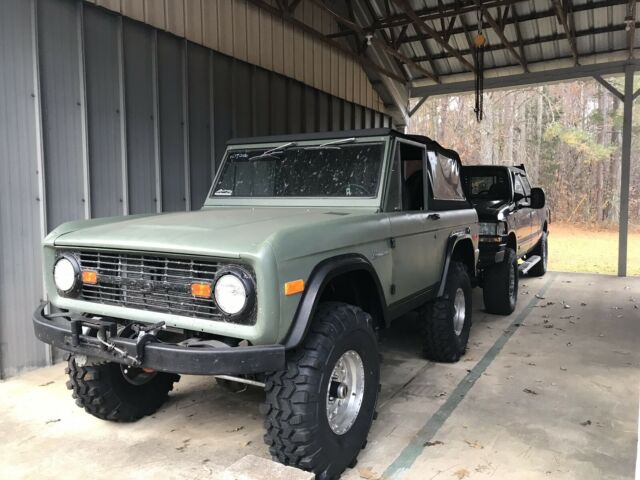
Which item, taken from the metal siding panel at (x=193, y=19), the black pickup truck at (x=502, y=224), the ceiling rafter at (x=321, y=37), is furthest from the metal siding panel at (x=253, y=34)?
the black pickup truck at (x=502, y=224)

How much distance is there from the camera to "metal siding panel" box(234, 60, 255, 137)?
7.39 meters

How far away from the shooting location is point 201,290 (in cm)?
256

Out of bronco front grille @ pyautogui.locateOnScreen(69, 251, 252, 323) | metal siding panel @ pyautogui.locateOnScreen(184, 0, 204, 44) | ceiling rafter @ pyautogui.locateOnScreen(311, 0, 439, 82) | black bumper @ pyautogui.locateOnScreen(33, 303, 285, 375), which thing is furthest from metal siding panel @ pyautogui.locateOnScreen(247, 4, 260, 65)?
black bumper @ pyautogui.locateOnScreen(33, 303, 285, 375)

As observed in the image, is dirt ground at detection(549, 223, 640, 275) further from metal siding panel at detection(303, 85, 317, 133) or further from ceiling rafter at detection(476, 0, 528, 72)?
metal siding panel at detection(303, 85, 317, 133)

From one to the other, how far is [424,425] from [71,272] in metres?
2.54

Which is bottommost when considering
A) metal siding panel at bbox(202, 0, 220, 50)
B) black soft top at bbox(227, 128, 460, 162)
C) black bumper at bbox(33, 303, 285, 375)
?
black bumper at bbox(33, 303, 285, 375)

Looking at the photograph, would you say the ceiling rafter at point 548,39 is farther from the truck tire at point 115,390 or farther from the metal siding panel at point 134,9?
the truck tire at point 115,390

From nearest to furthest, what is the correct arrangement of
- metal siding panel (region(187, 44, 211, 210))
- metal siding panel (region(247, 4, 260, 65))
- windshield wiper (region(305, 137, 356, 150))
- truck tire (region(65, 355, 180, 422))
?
1. truck tire (region(65, 355, 180, 422))
2. windshield wiper (region(305, 137, 356, 150))
3. metal siding panel (region(187, 44, 211, 210))
4. metal siding panel (region(247, 4, 260, 65))

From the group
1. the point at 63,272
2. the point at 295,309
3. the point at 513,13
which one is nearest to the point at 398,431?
the point at 295,309

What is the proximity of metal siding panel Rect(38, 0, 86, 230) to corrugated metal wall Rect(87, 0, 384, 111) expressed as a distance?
0.52 metres

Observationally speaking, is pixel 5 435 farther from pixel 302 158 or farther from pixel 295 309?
pixel 302 158

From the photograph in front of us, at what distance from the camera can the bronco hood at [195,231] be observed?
99.7 inches

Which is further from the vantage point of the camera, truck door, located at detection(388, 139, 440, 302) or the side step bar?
the side step bar

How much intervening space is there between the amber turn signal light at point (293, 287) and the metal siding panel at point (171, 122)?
4.10m
